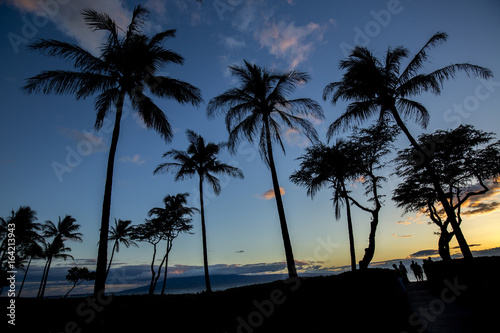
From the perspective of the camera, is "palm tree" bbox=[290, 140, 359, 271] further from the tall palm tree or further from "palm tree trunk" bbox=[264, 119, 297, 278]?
the tall palm tree

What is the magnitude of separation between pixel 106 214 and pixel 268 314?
6.25 m

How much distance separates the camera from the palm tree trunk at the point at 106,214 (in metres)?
6.92

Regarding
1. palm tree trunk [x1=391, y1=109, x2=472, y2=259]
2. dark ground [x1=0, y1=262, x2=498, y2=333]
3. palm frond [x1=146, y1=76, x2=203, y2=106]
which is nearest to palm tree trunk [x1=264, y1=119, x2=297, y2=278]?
dark ground [x1=0, y1=262, x2=498, y2=333]

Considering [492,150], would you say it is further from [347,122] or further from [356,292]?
[356,292]

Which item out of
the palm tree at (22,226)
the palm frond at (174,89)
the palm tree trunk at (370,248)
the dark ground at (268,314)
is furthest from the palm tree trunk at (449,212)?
the palm tree at (22,226)

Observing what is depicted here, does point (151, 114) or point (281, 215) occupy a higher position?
point (151, 114)

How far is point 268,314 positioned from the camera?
6352 mm

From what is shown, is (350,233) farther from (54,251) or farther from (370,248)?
(54,251)

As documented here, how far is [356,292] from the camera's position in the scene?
6.75 meters

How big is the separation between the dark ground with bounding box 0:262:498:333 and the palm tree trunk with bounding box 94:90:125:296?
587 millimetres

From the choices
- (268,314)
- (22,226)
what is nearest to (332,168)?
(268,314)

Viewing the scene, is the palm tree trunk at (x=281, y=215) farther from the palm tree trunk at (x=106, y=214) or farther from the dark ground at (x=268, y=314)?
the palm tree trunk at (x=106, y=214)

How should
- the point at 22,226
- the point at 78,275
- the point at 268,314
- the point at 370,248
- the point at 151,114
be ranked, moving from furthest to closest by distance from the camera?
the point at 78,275 → the point at 22,226 → the point at 370,248 → the point at 151,114 → the point at 268,314

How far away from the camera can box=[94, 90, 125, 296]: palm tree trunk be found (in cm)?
692
